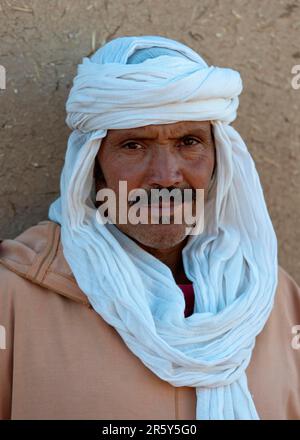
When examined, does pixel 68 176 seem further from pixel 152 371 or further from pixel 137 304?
pixel 152 371

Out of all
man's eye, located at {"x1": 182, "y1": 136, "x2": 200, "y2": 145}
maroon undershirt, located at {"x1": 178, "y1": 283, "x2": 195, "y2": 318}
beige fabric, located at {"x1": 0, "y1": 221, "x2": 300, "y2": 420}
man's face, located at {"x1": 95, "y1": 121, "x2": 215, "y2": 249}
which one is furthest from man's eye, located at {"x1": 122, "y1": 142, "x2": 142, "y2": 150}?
maroon undershirt, located at {"x1": 178, "y1": 283, "x2": 195, "y2": 318}

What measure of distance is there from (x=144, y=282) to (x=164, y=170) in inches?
14.0

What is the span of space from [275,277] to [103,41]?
3.58 feet

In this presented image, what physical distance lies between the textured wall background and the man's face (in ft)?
1.68

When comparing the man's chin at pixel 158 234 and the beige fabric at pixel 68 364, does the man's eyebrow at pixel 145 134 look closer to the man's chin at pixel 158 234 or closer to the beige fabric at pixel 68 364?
the man's chin at pixel 158 234

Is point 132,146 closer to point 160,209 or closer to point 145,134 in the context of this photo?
point 145,134

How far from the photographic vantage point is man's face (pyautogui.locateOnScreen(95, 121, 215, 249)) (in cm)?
267

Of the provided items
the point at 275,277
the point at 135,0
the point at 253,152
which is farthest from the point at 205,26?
the point at 275,277

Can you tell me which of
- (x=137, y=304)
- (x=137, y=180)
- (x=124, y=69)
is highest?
(x=124, y=69)

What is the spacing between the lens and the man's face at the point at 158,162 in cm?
267

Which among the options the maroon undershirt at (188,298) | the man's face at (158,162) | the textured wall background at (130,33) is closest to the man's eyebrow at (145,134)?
the man's face at (158,162)

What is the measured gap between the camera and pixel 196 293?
8.96 ft

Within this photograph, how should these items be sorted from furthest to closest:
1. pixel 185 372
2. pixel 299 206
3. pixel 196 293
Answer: pixel 299 206 → pixel 196 293 → pixel 185 372

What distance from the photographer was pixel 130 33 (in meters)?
3.21
